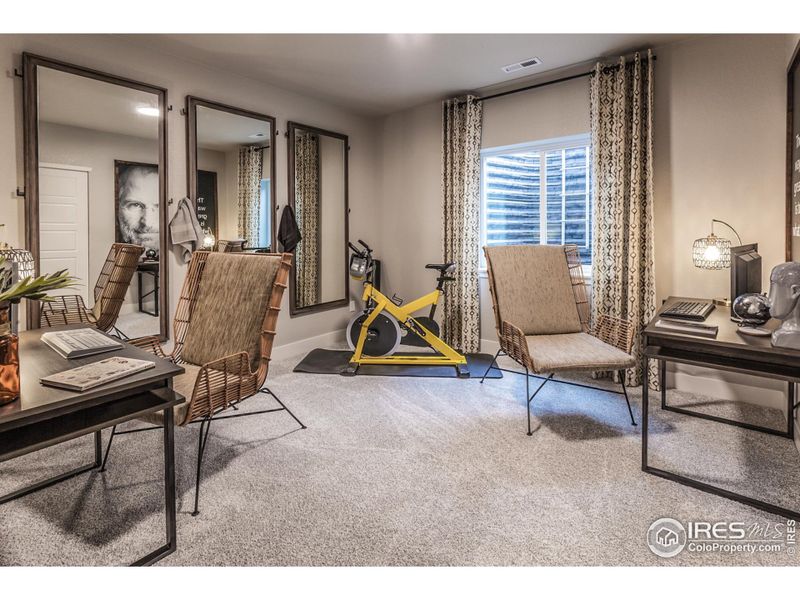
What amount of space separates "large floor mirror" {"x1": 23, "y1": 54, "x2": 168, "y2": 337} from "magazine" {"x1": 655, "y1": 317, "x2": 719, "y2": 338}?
3273 mm

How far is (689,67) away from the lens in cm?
317

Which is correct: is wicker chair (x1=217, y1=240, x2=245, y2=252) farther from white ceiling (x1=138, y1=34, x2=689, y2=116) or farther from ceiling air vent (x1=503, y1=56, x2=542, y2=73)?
ceiling air vent (x1=503, y1=56, x2=542, y2=73)

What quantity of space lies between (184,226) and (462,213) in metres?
2.41

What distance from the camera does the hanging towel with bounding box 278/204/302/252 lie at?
4273 millimetres

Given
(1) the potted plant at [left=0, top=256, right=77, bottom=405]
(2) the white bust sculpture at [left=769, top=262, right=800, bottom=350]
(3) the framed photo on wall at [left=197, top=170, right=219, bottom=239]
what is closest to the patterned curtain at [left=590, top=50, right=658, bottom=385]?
(2) the white bust sculpture at [left=769, top=262, right=800, bottom=350]

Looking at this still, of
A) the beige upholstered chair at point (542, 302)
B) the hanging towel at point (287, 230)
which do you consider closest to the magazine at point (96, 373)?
the beige upholstered chair at point (542, 302)

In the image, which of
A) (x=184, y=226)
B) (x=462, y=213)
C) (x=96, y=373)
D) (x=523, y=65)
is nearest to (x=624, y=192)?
(x=523, y=65)

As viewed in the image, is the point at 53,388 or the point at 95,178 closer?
the point at 53,388

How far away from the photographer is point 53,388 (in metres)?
1.35

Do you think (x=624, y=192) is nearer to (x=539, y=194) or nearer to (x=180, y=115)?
(x=539, y=194)

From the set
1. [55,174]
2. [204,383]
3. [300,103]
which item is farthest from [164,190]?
[204,383]

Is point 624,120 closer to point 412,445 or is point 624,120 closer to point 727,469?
point 727,469

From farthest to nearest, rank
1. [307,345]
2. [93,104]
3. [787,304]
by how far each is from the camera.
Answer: [307,345] → [93,104] → [787,304]

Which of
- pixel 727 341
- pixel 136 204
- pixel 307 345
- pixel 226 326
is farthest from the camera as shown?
pixel 307 345
